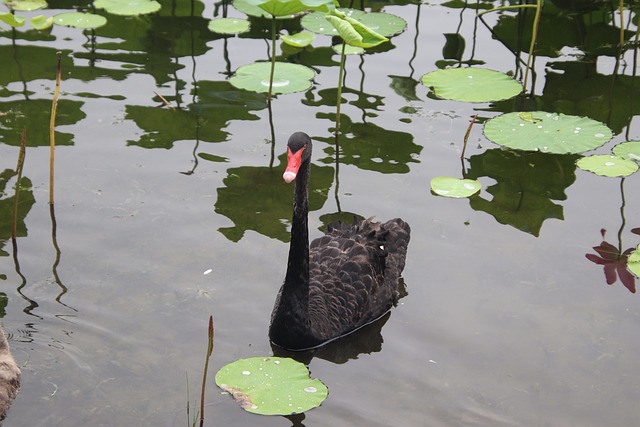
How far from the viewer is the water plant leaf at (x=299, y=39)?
8344 millimetres

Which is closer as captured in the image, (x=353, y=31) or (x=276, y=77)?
(x=353, y=31)

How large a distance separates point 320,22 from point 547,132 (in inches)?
104

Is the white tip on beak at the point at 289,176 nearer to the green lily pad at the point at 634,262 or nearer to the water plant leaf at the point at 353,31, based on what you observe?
the water plant leaf at the point at 353,31

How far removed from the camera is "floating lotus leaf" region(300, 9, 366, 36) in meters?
8.50

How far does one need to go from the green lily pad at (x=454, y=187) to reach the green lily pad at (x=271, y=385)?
2.15 m

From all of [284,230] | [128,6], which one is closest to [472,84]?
[284,230]

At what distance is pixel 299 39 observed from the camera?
8.46 m

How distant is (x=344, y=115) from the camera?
7.68 m

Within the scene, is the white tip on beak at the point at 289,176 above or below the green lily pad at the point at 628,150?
above

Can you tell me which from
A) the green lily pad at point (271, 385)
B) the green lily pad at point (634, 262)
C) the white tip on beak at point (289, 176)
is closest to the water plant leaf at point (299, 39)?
the green lily pad at point (634, 262)

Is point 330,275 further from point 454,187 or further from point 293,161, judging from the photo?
point 454,187

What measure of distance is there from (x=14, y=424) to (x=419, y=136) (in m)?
3.96

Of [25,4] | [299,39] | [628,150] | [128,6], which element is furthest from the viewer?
[25,4]

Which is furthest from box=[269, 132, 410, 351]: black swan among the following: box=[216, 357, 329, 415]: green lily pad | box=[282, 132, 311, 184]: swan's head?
box=[216, 357, 329, 415]: green lily pad
